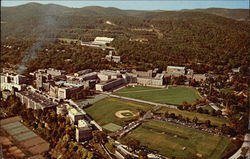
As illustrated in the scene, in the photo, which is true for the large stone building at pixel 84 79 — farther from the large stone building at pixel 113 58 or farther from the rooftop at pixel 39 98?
the large stone building at pixel 113 58

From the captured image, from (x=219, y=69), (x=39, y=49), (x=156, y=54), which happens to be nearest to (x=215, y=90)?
(x=219, y=69)

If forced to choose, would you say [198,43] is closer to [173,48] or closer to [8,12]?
[173,48]

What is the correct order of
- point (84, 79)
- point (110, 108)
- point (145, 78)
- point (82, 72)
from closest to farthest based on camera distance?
point (110, 108), point (84, 79), point (145, 78), point (82, 72)

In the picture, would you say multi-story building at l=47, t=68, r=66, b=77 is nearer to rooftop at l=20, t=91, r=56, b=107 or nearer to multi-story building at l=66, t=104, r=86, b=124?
rooftop at l=20, t=91, r=56, b=107

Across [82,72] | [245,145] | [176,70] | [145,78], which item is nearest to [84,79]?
[82,72]

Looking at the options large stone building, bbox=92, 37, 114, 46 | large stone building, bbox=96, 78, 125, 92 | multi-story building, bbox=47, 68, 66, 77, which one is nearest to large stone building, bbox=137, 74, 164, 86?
large stone building, bbox=96, 78, 125, 92

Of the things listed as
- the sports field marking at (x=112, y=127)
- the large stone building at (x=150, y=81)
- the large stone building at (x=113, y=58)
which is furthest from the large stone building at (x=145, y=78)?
the sports field marking at (x=112, y=127)

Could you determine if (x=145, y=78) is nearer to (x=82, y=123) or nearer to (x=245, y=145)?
(x=82, y=123)
